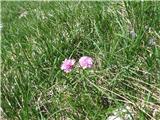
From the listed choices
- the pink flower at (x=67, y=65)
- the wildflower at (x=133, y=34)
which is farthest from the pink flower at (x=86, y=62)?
the wildflower at (x=133, y=34)

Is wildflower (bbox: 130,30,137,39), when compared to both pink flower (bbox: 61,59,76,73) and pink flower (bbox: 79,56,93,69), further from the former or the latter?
pink flower (bbox: 61,59,76,73)

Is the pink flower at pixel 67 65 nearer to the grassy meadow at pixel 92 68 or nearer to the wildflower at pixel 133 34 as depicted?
the grassy meadow at pixel 92 68

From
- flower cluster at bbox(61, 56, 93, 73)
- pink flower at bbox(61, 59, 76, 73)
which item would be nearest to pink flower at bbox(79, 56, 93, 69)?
flower cluster at bbox(61, 56, 93, 73)

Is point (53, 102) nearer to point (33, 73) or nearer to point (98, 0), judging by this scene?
point (33, 73)

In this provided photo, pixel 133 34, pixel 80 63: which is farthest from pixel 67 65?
pixel 133 34

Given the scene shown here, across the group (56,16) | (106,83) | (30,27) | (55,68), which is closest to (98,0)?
(56,16)

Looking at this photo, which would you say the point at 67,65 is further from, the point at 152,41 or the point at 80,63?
the point at 152,41
